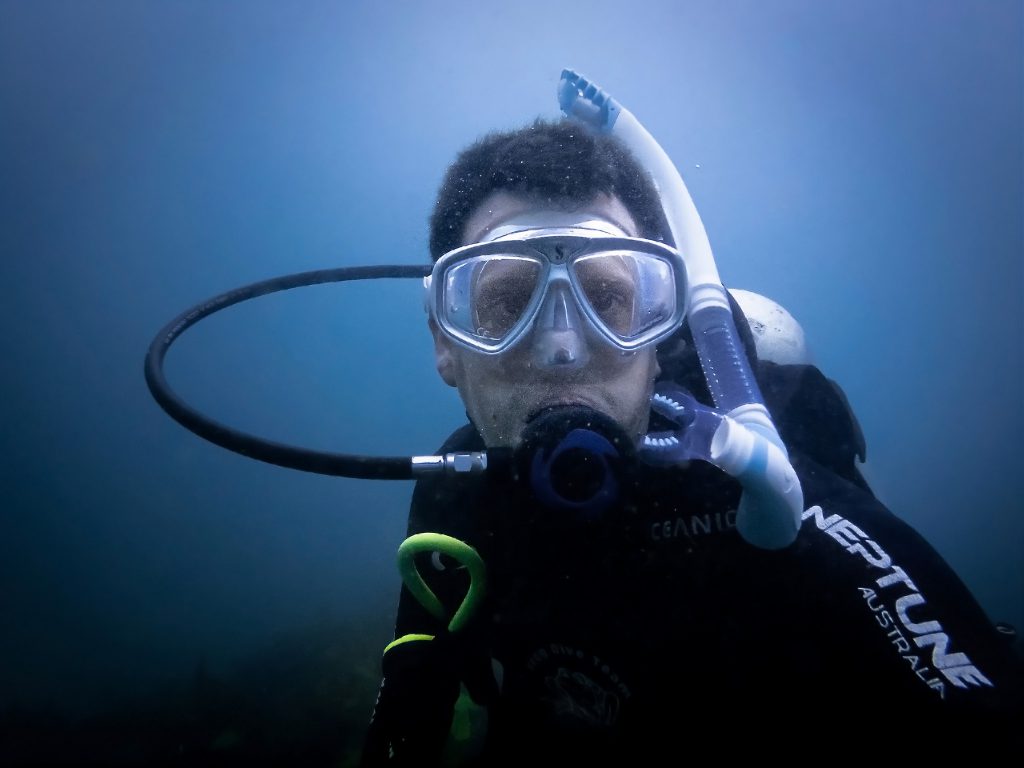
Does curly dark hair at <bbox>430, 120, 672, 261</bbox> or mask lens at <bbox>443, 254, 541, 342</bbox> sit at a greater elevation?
curly dark hair at <bbox>430, 120, 672, 261</bbox>

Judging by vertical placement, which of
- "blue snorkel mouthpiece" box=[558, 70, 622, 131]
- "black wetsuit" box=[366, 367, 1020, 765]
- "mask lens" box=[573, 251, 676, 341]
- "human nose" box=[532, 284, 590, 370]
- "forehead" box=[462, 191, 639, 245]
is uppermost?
"blue snorkel mouthpiece" box=[558, 70, 622, 131]

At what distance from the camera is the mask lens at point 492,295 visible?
6.71ft

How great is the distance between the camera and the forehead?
2154 mm

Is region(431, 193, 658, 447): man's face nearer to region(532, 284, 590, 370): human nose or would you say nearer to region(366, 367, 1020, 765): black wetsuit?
region(532, 284, 590, 370): human nose

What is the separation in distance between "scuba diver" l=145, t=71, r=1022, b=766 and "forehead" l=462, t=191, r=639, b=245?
0.04ft

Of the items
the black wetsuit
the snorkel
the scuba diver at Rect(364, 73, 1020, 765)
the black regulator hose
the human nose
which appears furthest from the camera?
the human nose

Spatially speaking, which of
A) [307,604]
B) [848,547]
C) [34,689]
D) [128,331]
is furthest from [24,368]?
[848,547]

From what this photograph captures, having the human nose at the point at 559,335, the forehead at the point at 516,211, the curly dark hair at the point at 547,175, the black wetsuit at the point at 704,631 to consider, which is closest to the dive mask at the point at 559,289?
the human nose at the point at 559,335

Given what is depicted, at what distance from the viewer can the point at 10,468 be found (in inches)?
731

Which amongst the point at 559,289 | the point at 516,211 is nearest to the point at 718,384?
the point at 559,289

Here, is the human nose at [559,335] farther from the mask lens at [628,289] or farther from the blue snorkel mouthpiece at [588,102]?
the blue snorkel mouthpiece at [588,102]

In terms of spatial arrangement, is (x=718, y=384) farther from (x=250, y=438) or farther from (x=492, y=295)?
(x=250, y=438)

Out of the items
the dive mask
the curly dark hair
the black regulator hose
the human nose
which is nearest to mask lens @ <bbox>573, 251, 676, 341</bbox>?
the dive mask

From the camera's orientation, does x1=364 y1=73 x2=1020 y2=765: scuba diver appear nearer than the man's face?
Yes
